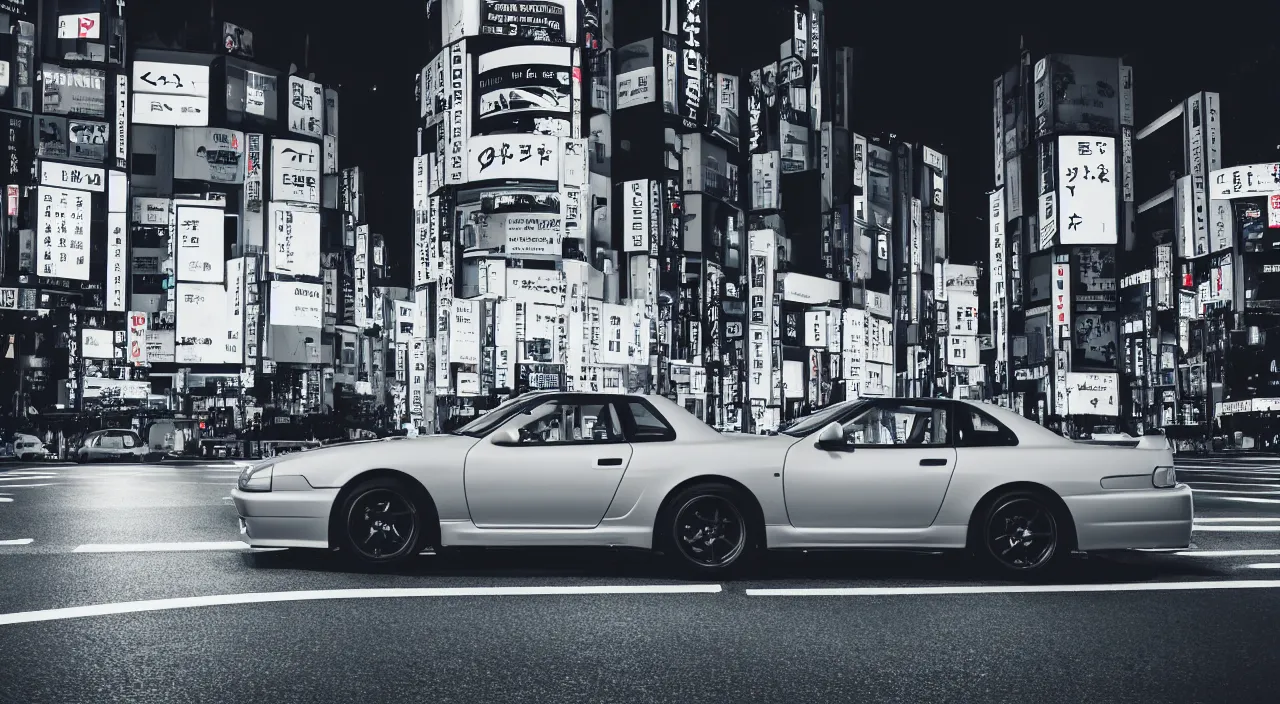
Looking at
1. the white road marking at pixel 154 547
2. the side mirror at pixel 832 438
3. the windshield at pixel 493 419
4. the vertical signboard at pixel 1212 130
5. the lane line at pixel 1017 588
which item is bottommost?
the lane line at pixel 1017 588

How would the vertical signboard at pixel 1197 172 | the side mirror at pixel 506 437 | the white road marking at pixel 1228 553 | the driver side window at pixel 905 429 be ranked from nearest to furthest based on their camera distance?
the side mirror at pixel 506 437 → the driver side window at pixel 905 429 → the white road marking at pixel 1228 553 → the vertical signboard at pixel 1197 172

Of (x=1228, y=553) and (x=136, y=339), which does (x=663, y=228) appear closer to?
(x=136, y=339)

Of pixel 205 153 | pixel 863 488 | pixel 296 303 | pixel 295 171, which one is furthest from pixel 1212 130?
pixel 863 488

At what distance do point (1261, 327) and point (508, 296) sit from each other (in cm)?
5166

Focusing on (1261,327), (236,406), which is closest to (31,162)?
(236,406)

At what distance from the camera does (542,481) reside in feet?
27.7

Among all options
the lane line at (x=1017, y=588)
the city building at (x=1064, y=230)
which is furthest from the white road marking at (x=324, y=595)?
the city building at (x=1064, y=230)

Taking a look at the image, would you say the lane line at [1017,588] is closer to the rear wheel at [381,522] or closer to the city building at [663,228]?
the rear wheel at [381,522]

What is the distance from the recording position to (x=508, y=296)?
265 feet

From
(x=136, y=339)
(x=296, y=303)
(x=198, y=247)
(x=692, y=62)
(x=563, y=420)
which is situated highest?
(x=692, y=62)

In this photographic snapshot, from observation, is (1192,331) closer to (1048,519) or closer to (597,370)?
(597,370)

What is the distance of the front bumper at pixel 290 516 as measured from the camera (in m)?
8.38

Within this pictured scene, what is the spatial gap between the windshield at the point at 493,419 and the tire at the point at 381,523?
639 millimetres

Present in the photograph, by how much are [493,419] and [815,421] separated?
245 cm
